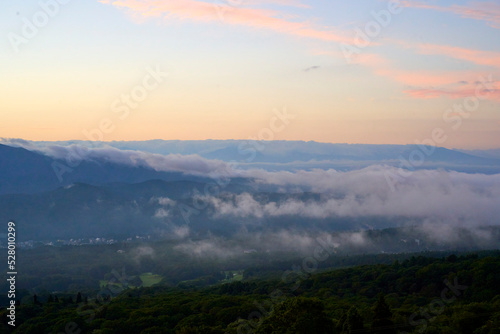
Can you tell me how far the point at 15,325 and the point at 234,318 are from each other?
34143mm

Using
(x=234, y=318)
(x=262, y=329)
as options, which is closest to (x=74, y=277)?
(x=234, y=318)

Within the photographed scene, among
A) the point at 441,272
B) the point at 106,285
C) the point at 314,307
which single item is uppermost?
the point at 314,307

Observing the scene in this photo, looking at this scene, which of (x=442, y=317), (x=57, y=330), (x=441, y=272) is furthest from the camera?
(x=441, y=272)

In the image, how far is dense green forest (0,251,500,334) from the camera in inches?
1727

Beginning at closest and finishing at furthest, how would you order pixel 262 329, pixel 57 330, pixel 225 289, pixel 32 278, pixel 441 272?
pixel 262 329 < pixel 57 330 < pixel 441 272 < pixel 225 289 < pixel 32 278

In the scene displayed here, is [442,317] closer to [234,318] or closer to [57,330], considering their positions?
[234,318]

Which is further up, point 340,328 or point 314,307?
point 314,307

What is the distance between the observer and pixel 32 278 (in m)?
166

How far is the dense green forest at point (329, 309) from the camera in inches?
1727

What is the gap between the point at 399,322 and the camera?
4500cm

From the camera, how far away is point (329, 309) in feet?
225

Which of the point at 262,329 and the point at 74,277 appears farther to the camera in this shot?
the point at 74,277

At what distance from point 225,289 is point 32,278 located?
91.8 meters

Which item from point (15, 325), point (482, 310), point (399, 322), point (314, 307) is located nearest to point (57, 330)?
point (15, 325)
